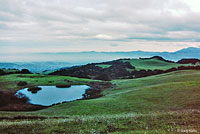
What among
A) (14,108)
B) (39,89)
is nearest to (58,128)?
(14,108)

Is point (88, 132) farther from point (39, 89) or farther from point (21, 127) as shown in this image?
point (39, 89)

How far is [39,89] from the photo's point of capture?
243 feet

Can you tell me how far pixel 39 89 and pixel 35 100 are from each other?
16.9m

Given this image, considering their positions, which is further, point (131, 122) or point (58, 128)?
point (131, 122)

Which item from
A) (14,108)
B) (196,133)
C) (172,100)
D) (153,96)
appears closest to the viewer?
(196,133)

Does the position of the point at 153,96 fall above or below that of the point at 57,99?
above

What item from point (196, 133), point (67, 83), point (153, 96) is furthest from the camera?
point (67, 83)

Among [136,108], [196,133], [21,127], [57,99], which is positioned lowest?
[57,99]

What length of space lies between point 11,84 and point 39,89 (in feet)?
49.4

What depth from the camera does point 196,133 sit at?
10.6m

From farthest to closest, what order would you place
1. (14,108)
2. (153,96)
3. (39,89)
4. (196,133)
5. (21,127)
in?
(39,89)
(14,108)
(153,96)
(21,127)
(196,133)

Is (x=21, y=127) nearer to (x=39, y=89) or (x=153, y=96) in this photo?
(x=153, y=96)

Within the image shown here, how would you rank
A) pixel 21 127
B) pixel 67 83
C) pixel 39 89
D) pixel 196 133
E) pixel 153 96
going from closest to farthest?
pixel 196 133 → pixel 21 127 → pixel 153 96 → pixel 39 89 → pixel 67 83

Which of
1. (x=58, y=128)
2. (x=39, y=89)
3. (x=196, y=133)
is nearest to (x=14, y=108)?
(x=39, y=89)
